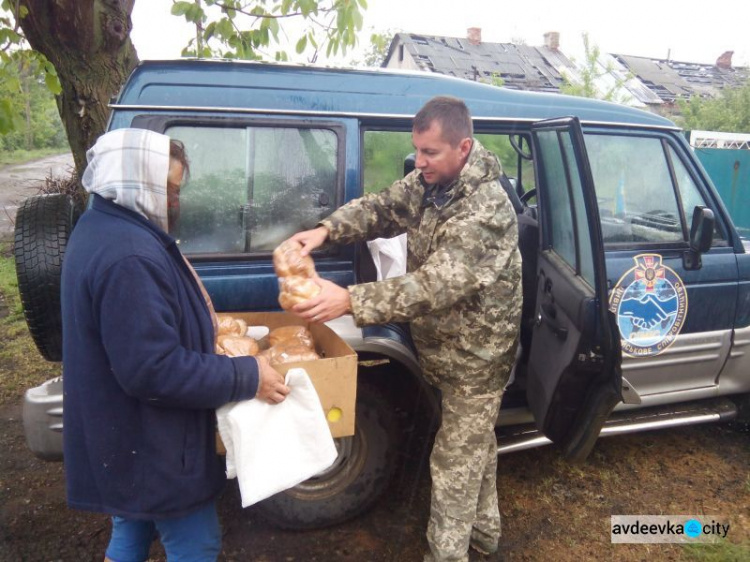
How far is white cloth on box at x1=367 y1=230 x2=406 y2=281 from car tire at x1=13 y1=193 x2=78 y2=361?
137 centimetres

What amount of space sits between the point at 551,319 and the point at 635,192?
0.91m

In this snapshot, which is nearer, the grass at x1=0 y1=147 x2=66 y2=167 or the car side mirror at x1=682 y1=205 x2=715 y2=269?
the car side mirror at x1=682 y1=205 x2=715 y2=269

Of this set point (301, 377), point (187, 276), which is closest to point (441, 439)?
point (301, 377)

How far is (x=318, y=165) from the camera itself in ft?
8.04

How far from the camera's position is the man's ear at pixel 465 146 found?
2055 mm

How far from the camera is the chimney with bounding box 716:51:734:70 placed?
1046 inches

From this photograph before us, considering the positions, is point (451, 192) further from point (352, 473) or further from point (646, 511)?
point (646, 511)

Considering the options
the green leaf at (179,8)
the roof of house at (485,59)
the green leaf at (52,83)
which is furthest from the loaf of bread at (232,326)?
the roof of house at (485,59)

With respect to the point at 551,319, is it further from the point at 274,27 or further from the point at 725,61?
the point at 725,61

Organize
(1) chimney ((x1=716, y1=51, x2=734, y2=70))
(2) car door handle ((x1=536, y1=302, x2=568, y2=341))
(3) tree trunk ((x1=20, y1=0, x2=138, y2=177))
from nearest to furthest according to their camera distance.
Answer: (2) car door handle ((x1=536, y1=302, x2=568, y2=341))
(3) tree trunk ((x1=20, y1=0, x2=138, y2=177))
(1) chimney ((x1=716, y1=51, x2=734, y2=70))

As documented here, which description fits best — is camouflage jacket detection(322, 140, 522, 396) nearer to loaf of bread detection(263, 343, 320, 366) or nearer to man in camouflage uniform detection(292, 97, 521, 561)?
man in camouflage uniform detection(292, 97, 521, 561)

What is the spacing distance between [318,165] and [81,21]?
206 cm

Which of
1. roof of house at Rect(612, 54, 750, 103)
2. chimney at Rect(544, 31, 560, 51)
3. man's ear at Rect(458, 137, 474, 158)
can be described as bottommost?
man's ear at Rect(458, 137, 474, 158)

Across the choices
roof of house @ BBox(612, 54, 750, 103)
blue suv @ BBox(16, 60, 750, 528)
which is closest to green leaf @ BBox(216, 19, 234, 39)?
blue suv @ BBox(16, 60, 750, 528)
